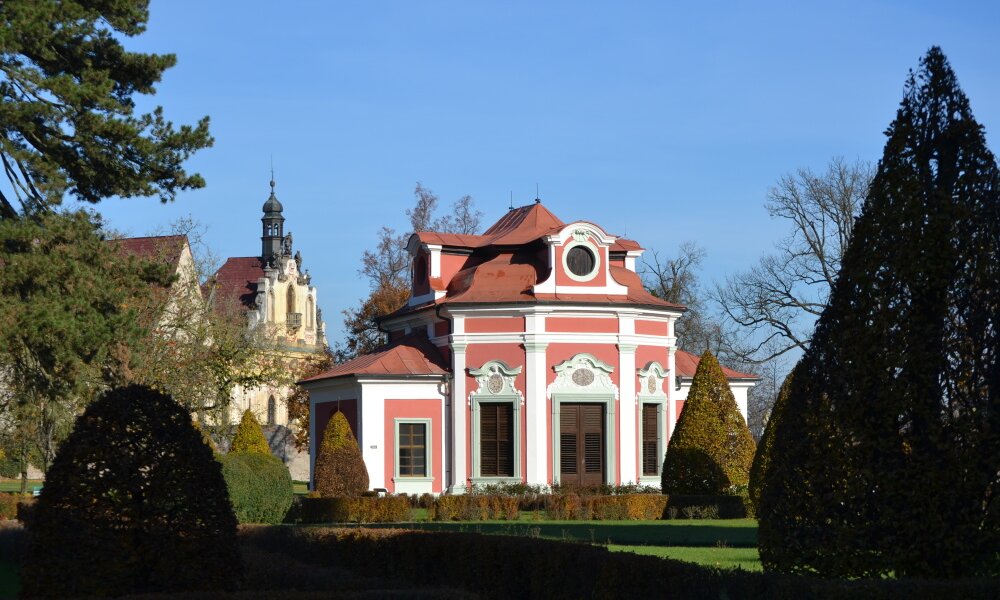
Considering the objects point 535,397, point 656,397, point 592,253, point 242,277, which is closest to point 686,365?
point 656,397

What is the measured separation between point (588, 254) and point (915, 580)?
28.2 metres

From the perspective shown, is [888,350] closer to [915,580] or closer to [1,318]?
[915,580]

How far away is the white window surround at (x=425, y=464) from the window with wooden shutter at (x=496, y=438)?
1.55m

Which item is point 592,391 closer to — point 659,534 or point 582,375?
point 582,375

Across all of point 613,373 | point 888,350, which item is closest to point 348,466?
point 613,373

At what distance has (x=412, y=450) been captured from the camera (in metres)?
36.8

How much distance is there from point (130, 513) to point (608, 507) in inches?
795

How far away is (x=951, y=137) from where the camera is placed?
34.3 feet

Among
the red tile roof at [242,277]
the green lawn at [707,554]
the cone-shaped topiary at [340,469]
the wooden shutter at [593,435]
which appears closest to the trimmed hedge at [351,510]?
the cone-shaped topiary at [340,469]

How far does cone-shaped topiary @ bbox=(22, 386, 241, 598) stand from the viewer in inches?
420

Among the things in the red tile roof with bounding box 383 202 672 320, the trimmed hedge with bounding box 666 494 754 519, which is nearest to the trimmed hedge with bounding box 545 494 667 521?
the trimmed hedge with bounding box 666 494 754 519

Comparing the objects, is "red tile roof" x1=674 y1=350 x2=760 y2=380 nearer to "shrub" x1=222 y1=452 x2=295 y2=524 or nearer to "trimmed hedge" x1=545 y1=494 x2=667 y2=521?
"trimmed hedge" x1=545 y1=494 x2=667 y2=521

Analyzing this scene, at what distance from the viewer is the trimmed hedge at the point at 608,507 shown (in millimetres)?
29531

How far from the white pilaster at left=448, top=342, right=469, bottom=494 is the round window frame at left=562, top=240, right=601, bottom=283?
358cm
